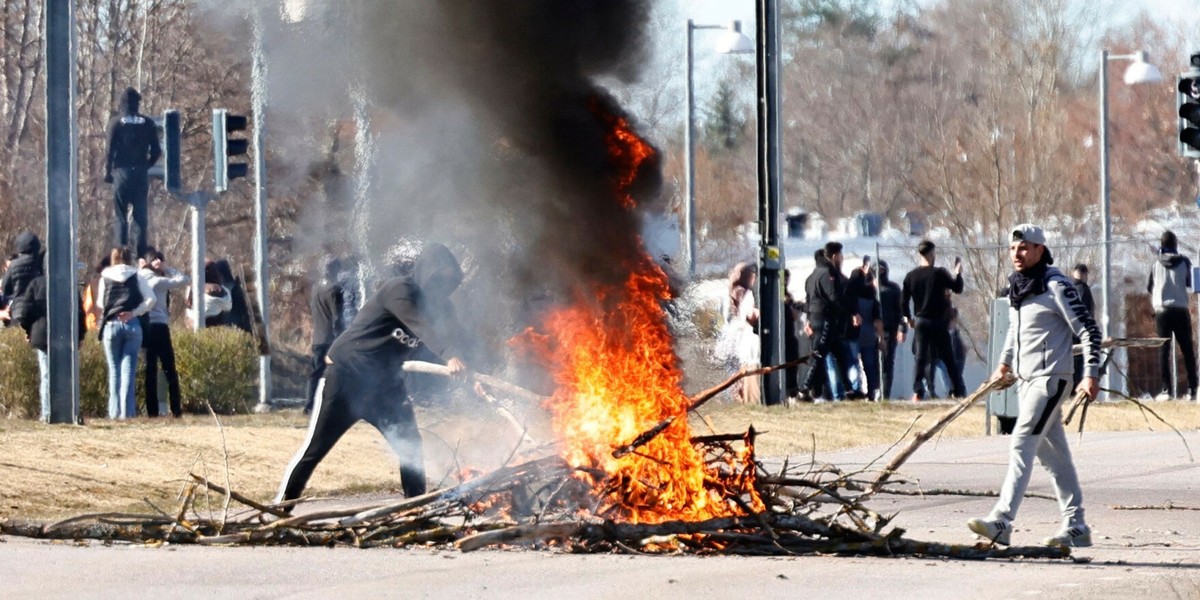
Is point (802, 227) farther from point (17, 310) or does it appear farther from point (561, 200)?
point (561, 200)

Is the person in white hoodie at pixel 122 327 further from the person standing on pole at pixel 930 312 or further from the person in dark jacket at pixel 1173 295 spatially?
the person in dark jacket at pixel 1173 295

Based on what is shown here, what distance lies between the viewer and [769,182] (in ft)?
65.3

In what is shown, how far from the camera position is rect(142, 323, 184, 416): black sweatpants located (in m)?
16.9

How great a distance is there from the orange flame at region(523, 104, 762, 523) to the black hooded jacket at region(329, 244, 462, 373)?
0.55m

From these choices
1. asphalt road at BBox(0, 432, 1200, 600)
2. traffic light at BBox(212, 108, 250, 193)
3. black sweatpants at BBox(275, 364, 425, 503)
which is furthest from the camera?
traffic light at BBox(212, 108, 250, 193)

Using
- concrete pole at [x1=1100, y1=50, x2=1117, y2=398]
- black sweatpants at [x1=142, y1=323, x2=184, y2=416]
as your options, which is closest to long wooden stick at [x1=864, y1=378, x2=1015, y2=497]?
black sweatpants at [x1=142, y1=323, x2=184, y2=416]

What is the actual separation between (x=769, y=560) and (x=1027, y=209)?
2808 centimetres

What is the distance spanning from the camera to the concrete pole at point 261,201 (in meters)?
10.7

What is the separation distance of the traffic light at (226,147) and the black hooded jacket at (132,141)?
4324 millimetres

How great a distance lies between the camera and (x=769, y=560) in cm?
834

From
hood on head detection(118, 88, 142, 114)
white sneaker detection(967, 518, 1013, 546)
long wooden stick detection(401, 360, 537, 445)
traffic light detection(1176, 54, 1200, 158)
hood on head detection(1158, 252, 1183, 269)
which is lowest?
white sneaker detection(967, 518, 1013, 546)

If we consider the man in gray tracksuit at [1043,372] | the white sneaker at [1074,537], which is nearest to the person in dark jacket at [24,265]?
the man in gray tracksuit at [1043,372]

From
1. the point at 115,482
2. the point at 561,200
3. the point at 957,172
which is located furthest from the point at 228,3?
the point at 957,172

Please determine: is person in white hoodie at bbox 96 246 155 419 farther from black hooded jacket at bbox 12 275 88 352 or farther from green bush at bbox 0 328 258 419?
green bush at bbox 0 328 258 419
